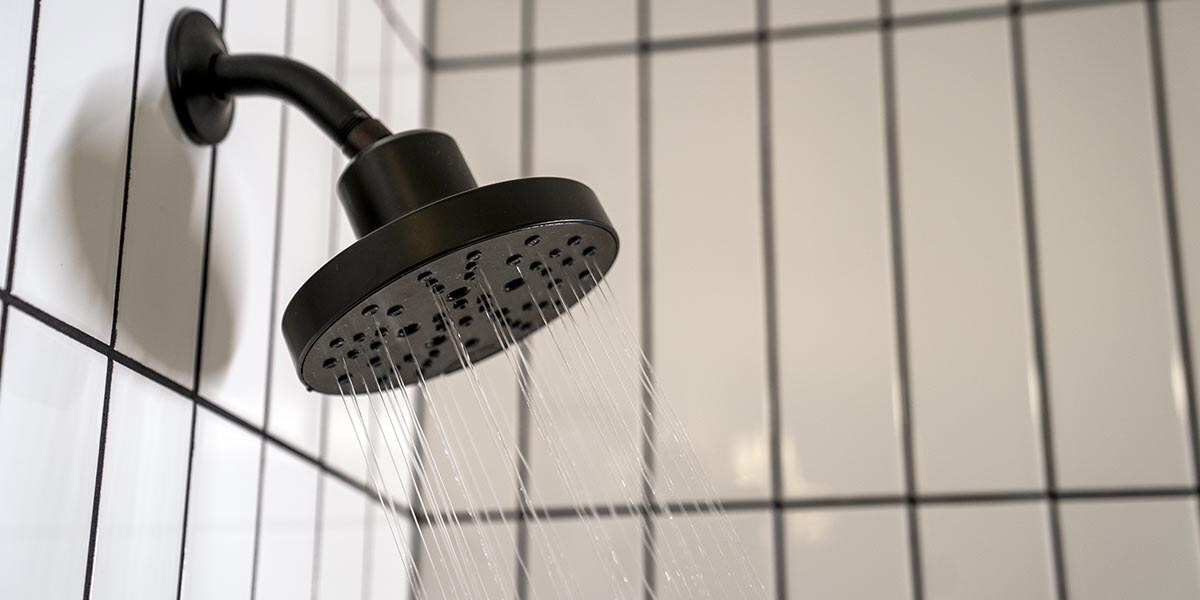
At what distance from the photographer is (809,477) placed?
0.96m

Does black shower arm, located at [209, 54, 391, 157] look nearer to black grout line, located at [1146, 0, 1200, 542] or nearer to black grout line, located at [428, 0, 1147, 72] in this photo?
black grout line, located at [428, 0, 1147, 72]

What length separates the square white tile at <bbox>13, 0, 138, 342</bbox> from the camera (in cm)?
54

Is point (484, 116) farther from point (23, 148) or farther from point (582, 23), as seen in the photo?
point (23, 148)

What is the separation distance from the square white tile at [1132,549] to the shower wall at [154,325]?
49 cm

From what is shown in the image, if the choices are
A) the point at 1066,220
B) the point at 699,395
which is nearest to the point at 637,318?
the point at 699,395

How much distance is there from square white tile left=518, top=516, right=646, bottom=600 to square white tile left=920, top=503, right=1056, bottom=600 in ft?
0.67

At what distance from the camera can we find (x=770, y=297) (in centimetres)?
100

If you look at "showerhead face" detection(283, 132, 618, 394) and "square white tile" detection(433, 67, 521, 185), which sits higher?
"square white tile" detection(433, 67, 521, 185)

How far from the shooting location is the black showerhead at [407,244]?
54 centimetres

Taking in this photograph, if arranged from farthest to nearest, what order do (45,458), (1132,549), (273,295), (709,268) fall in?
(709,268), (1132,549), (273,295), (45,458)

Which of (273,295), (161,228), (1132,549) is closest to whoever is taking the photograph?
(161,228)

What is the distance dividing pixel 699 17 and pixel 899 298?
28cm

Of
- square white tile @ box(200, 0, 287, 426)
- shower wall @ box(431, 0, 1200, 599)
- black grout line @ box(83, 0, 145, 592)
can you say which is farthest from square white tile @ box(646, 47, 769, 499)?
black grout line @ box(83, 0, 145, 592)

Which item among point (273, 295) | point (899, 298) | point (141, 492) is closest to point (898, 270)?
point (899, 298)
